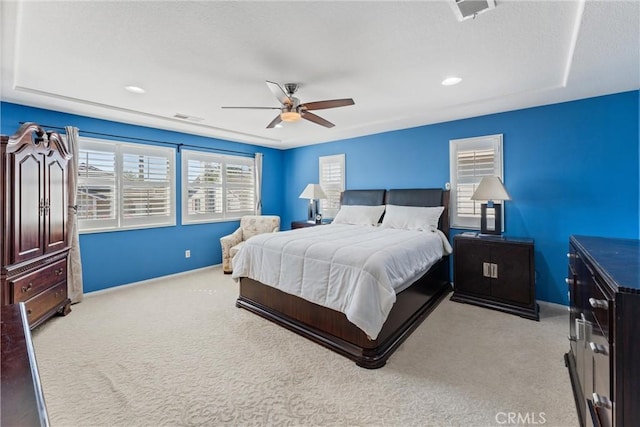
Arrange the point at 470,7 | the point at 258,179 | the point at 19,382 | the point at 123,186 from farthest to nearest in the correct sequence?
the point at 258,179
the point at 123,186
the point at 470,7
the point at 19,382

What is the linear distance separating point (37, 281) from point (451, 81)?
4.47 metres

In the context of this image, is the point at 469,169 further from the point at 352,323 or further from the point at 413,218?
the point at 352,323

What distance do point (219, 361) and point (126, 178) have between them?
10.8ft

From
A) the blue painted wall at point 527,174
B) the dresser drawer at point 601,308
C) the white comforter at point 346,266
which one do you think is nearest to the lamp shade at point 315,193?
the blue painted wall at point 527,174

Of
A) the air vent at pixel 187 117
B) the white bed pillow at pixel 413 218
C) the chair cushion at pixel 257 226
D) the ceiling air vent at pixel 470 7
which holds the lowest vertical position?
the chair cushion at pixel 257 226

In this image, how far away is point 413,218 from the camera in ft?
13.3

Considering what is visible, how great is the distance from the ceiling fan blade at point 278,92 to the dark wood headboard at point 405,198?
8.28ft

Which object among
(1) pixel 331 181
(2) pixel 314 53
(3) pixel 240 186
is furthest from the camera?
(3) pixel 240 186

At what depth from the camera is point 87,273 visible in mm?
3865

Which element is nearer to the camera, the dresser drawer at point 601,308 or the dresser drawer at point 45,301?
the dresser drawer at point 601,308

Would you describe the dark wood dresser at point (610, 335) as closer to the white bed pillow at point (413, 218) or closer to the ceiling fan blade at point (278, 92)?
the white bed pillow at point (413, 218)

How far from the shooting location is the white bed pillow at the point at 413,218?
3.94m

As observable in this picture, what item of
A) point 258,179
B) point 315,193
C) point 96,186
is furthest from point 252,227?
point 96,186
